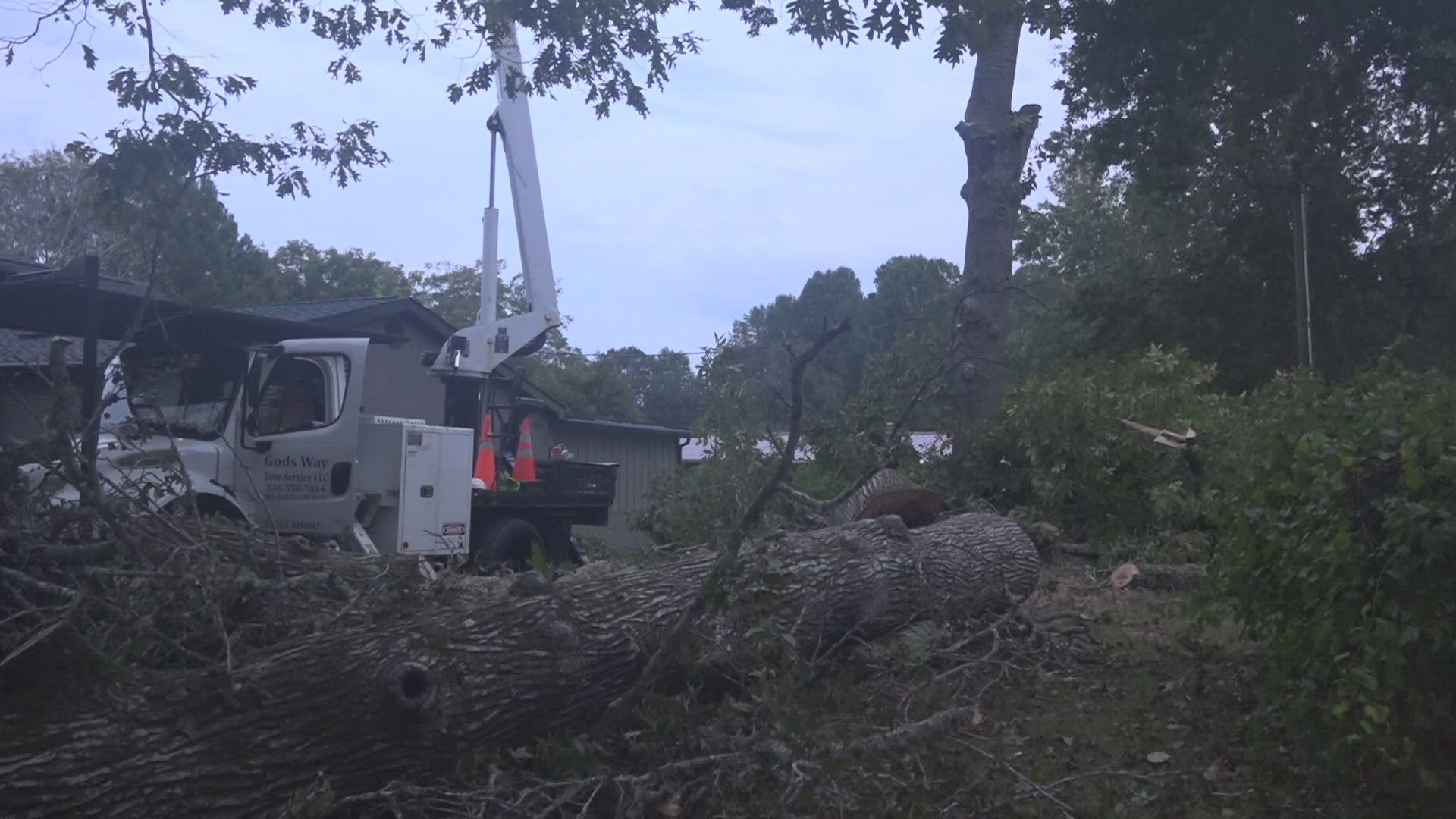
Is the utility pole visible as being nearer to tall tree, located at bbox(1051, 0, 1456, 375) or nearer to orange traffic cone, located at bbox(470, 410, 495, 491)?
tall tree, located at bbox(1051, 0, 1456, 375)

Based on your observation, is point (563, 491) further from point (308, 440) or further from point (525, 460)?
point (308, 440)

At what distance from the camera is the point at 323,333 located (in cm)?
1062

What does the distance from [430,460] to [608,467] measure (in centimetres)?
291

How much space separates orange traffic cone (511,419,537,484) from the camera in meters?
11.9

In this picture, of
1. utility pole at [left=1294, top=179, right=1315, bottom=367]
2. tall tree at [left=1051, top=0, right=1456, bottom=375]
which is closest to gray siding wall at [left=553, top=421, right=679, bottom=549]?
tall tree at [left=1051, top=0, right=1456, bottom=375]

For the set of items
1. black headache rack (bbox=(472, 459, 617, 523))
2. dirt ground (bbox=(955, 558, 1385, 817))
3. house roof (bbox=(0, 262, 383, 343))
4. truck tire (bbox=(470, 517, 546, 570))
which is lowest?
dirt ground (bbox=(955, 558, 1385, 817))

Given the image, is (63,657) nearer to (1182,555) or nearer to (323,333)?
(323,333)

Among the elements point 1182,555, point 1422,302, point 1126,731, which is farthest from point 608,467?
point 1422,302

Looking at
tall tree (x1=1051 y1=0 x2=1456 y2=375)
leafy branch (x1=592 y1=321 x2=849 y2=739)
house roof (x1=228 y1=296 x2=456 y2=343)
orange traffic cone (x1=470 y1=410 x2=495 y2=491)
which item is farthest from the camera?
house roof (x1=228 y1=296 x2=456 y2=343)

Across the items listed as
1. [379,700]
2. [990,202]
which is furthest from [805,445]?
[990,202]

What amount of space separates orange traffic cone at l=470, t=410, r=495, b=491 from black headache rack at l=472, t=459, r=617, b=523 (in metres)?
0.13

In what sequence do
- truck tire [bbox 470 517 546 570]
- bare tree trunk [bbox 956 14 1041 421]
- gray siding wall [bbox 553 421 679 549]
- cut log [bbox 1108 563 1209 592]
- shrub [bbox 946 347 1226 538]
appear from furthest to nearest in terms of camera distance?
gray siding wall [bbox 553 421 679 549]
bare tree trunk [bbox 956 14 1041 421]
truck tire [bbox 470 517 546 570]
shrub [bbox 946 347 1226 538]
cut log [bbox 1108 563 1209 592]

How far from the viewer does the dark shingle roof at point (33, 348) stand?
724cm

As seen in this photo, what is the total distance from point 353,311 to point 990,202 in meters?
9.74
